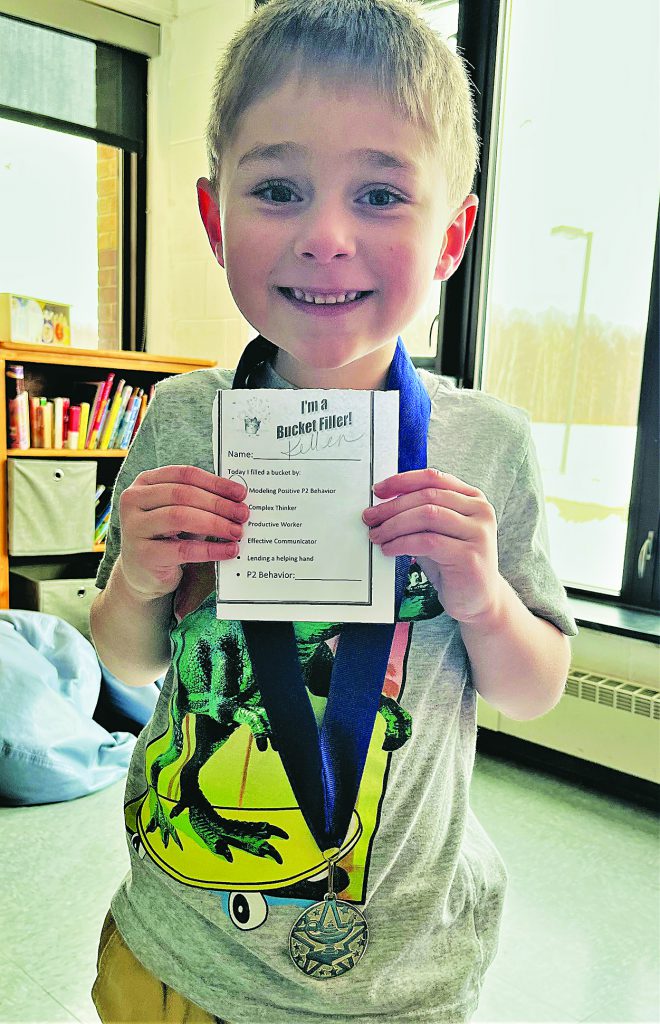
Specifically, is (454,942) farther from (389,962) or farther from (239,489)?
(239,489)

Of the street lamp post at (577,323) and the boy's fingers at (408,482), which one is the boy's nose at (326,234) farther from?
the street lamp post at (577,323)

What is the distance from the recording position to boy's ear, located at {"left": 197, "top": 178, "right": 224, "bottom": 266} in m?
0.71

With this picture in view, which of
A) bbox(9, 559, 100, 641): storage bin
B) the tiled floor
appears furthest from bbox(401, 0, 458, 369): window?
the tiled floor

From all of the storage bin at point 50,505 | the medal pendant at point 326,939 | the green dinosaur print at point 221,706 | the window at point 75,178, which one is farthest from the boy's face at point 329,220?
the window at point 75,178

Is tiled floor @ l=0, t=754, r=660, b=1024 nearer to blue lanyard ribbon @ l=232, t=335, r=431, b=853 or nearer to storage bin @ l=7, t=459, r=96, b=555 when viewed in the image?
storage bin @ l=7, t=459, r=96, b=555

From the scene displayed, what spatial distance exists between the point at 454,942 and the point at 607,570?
242 cm

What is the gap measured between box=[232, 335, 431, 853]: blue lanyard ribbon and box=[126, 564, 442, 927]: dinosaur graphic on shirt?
0.5 inches

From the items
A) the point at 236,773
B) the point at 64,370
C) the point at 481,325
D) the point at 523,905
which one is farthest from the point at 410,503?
the point at 64,370

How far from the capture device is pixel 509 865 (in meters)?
2.18

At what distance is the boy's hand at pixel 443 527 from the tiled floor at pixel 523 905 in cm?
139

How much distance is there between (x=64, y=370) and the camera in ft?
12.0

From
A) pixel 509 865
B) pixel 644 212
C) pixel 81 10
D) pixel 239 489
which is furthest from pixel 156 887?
pixel 81 10

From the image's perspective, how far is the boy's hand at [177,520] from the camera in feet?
1.95

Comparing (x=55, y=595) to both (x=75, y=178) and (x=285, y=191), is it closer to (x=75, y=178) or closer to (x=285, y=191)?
(x=75, y=178)
